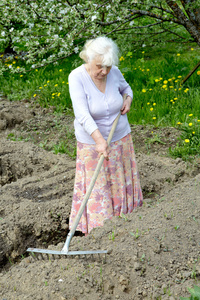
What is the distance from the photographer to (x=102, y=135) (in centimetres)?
295

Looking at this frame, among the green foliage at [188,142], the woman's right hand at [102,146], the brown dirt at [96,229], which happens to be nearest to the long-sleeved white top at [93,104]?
the woman's right hand at [102,146]

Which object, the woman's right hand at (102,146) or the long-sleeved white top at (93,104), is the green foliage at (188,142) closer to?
the long-sleeved white top at (93,104)

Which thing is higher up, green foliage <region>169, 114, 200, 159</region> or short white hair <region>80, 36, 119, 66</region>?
short white hair <region>80, 36, 119, 66</region>

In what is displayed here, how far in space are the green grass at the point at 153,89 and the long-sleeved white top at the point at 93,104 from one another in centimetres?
148

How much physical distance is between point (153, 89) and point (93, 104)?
113 inches

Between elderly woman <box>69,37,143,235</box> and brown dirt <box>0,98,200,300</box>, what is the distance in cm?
21

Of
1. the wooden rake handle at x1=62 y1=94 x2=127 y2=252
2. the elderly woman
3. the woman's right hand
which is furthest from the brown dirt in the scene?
the woman's right hand

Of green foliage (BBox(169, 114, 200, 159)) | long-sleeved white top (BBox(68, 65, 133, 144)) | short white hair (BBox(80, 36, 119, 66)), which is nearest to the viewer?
short white hair (BBox(80, 36, 119, 66))

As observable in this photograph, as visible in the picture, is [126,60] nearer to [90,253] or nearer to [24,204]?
[24,204]

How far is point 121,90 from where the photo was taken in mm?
3219

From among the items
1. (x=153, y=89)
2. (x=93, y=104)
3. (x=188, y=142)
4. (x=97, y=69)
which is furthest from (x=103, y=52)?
(x=153, y=89)

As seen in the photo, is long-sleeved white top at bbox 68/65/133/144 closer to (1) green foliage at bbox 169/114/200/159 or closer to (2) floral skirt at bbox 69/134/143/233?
(2) floral skirt at bbox 69/134/143/233

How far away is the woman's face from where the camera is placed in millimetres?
2666

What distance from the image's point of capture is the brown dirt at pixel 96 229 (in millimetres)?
2373
